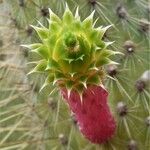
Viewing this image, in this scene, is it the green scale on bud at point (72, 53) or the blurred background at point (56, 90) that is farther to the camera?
the blurred background at point (56, 90)

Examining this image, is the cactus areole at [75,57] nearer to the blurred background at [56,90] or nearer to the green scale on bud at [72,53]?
the green scale on bud at [72,53]

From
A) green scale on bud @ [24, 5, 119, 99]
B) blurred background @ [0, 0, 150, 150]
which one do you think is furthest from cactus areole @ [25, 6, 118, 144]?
blurred background @ [0, 0, 150, 150]

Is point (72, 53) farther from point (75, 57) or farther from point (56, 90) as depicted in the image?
point (56, 90)

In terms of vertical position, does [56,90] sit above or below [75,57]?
below

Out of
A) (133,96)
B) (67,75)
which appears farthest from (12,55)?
(67,75)

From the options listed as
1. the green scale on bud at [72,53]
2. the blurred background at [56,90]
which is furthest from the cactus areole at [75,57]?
the blurred background at [56,90]

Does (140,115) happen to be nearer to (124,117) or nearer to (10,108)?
(124,117)

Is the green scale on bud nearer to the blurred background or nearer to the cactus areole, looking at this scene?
the cactus areole

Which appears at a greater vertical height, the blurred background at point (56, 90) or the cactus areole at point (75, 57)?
the cactus areole at point (75, 57)

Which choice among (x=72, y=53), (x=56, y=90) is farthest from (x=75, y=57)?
(x=56, y=90)
